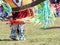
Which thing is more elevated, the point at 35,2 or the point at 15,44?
the point at 35,2

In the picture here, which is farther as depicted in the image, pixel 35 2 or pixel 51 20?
pixel 51 20

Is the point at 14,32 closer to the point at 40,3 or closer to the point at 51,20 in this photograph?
the point at 40,3

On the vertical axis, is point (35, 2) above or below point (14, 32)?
above

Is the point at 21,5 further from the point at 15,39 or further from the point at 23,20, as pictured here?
the point at 15,39

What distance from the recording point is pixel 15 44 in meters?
8.66

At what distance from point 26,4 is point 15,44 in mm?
1304

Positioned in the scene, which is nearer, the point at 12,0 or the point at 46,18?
the point at 12,0

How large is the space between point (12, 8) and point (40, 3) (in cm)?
82

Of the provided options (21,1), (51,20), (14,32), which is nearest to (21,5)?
(21,1)

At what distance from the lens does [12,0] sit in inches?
364

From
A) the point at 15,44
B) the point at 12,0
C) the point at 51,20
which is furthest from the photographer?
the point at 51,20

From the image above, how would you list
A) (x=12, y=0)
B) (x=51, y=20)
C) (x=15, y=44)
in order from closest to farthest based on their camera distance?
(x=15, y=44) < (x=12, y=0) < (x=51, y=20)

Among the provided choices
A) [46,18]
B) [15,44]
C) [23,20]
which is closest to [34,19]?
[23,20]

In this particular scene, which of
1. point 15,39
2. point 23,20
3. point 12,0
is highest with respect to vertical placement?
point 12,0
